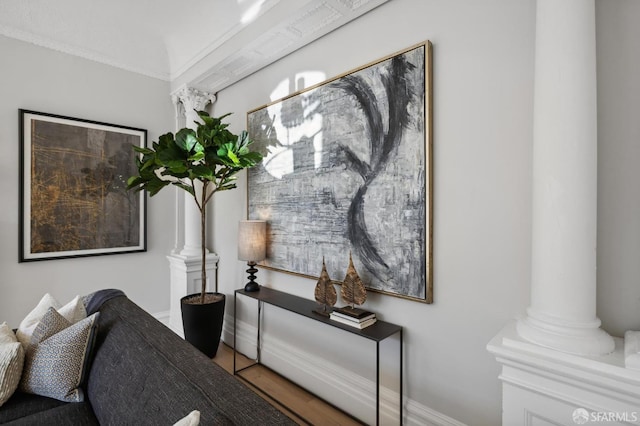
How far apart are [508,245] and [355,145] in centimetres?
104

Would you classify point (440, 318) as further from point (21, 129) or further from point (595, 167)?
point (21, 129)

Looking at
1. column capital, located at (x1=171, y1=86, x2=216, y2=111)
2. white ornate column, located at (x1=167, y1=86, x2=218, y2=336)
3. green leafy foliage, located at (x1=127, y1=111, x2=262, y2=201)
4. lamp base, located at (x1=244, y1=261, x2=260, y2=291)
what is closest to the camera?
green leafy foliage, located at (x1=127, y1=111, x2=262, y2=201)

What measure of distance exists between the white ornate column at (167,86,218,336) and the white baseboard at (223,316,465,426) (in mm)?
796

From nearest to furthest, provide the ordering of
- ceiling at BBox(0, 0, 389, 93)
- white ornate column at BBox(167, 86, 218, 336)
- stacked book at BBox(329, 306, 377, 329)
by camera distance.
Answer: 1. stacked book at BBox(329, 306, 377, 329)
2. ceiling at BBox(0, 0, 389, 93)
3. white ornate column at BBox(167, 86, 218, 336)

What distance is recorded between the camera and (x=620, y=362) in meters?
1.07

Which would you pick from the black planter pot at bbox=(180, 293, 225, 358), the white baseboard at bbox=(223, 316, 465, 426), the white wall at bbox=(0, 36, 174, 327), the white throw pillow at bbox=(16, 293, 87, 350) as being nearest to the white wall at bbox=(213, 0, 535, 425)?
the white baseboard at bbox=(223, 316, 465, 426)

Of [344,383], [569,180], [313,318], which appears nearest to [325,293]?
[313,318]

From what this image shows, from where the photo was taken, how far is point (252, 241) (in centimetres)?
258

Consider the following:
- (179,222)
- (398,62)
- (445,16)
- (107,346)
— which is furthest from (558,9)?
(179,222)

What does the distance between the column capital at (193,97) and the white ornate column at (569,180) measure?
3066 mm

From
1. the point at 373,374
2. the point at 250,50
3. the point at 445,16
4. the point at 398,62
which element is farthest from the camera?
the point at 250,50

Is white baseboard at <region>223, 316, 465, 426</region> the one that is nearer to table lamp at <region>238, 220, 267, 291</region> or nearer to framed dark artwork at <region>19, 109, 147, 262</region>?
table lamp at <region>238, 220, 267, 291</region>

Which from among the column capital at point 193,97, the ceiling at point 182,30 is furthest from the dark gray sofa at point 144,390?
the column capital at point 193,97

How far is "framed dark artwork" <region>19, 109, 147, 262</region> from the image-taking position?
108 inches
